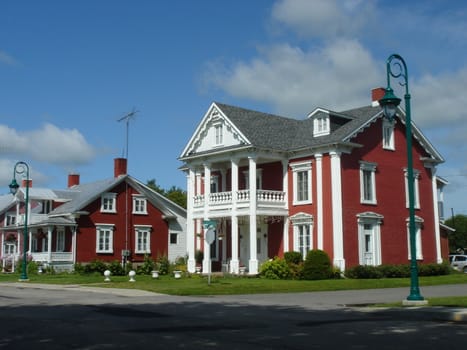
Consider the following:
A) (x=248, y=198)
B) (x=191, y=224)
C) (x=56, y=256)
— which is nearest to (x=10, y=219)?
(x=56, y=256)

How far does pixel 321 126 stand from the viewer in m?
35.7

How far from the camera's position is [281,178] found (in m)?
36.7

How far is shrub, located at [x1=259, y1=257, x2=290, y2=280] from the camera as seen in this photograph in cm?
3259

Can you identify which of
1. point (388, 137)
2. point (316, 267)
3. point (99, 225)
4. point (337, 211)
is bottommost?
point (316, 267)

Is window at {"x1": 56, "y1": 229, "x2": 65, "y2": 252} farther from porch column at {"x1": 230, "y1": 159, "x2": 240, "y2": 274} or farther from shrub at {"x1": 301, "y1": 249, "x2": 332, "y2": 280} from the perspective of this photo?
shrub at {"x1": 301, "y1": 249, "x2": 332, "y2": 280}

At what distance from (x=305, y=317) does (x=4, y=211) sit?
48.8 meters

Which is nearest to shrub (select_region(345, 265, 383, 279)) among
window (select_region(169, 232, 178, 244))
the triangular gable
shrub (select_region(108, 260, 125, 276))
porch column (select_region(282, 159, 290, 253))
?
porch column (select_region(282, 159, 290, 253))

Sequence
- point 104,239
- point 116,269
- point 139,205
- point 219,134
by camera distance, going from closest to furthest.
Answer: point 219,134 → point 116,269 → point 104,239 → point 139,205

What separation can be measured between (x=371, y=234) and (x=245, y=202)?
7.48m

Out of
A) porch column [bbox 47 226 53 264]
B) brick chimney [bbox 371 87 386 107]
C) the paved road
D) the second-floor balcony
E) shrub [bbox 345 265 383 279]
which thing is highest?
brick chimney [bbox 371 87 386 107]

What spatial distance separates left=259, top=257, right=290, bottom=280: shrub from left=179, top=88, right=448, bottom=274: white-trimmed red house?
0.91 meters

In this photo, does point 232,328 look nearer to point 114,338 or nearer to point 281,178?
point 114,338

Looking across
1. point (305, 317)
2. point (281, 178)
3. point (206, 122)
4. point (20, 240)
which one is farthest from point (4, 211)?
point (305, 317)

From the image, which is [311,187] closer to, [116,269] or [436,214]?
[436,214]
